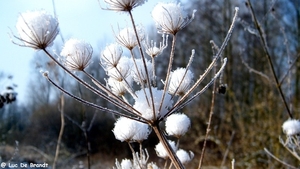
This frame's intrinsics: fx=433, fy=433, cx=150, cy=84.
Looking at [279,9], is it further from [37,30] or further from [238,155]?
[37,30]

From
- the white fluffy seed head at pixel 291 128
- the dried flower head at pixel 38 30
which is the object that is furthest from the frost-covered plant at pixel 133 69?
the white fluffy seed head at pixel 291 128

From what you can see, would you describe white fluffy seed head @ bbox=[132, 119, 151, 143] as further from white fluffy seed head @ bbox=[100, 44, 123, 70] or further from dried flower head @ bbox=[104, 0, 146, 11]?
dried flower head @ bbox=[104, 0, 146, 11]

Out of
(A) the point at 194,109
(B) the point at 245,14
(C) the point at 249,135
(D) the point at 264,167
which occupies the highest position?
(B) the point at 245,14

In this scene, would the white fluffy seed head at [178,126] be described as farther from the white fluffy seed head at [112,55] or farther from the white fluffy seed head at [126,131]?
the white fluffy seed head at [112,55]

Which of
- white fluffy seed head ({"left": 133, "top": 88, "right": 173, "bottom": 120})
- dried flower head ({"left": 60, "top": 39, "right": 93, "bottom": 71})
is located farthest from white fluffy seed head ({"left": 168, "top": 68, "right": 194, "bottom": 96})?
dried flower head ({"left": 60, "top": 39, "right": 93, "bottom": 71})

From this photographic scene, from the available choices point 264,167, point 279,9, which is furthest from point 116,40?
point 279,9

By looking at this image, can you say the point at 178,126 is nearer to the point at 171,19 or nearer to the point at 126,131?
the point at 126,131
